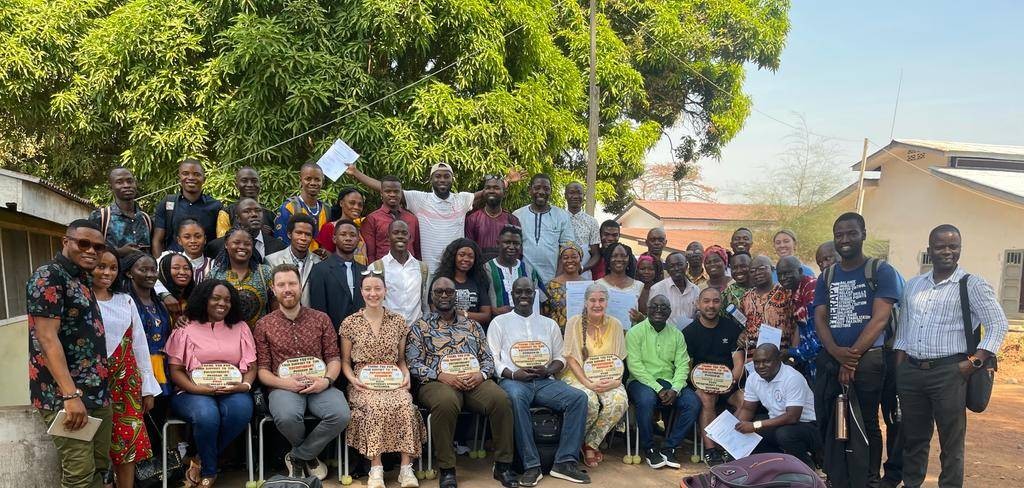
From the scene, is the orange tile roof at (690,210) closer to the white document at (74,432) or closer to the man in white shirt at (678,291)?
the man in white shirt at (678,291)

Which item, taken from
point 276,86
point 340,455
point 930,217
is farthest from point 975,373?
point 930,217

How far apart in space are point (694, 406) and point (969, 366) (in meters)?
2.14

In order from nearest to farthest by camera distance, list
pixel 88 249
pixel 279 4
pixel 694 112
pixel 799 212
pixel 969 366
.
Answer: pixel 88 249 < pixel 969 366 < pixel 279 4 < pixel 694 112 < pixel 799 212

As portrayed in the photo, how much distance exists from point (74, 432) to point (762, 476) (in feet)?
12.4

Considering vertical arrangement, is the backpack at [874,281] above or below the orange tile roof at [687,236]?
above

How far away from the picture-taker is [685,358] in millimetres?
6145

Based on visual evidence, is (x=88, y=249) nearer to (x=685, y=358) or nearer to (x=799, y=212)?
(x=685, y=358)

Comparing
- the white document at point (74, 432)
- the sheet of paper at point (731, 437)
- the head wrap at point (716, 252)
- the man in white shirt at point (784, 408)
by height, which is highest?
the head wrap at point (716, 252)

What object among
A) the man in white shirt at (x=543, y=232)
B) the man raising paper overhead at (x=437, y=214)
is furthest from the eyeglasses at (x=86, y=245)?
the man in white shirt at (x=543, y=232)

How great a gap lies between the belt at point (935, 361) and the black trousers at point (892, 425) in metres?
0.21

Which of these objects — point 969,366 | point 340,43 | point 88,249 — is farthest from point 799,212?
point 88,249

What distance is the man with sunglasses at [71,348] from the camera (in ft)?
12.1

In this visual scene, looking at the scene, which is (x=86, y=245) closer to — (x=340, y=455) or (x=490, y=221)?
(x=340, y=455)

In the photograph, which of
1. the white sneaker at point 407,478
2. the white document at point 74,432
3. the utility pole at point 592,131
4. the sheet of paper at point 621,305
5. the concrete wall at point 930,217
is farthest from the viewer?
the concrete wall at point 930,217
